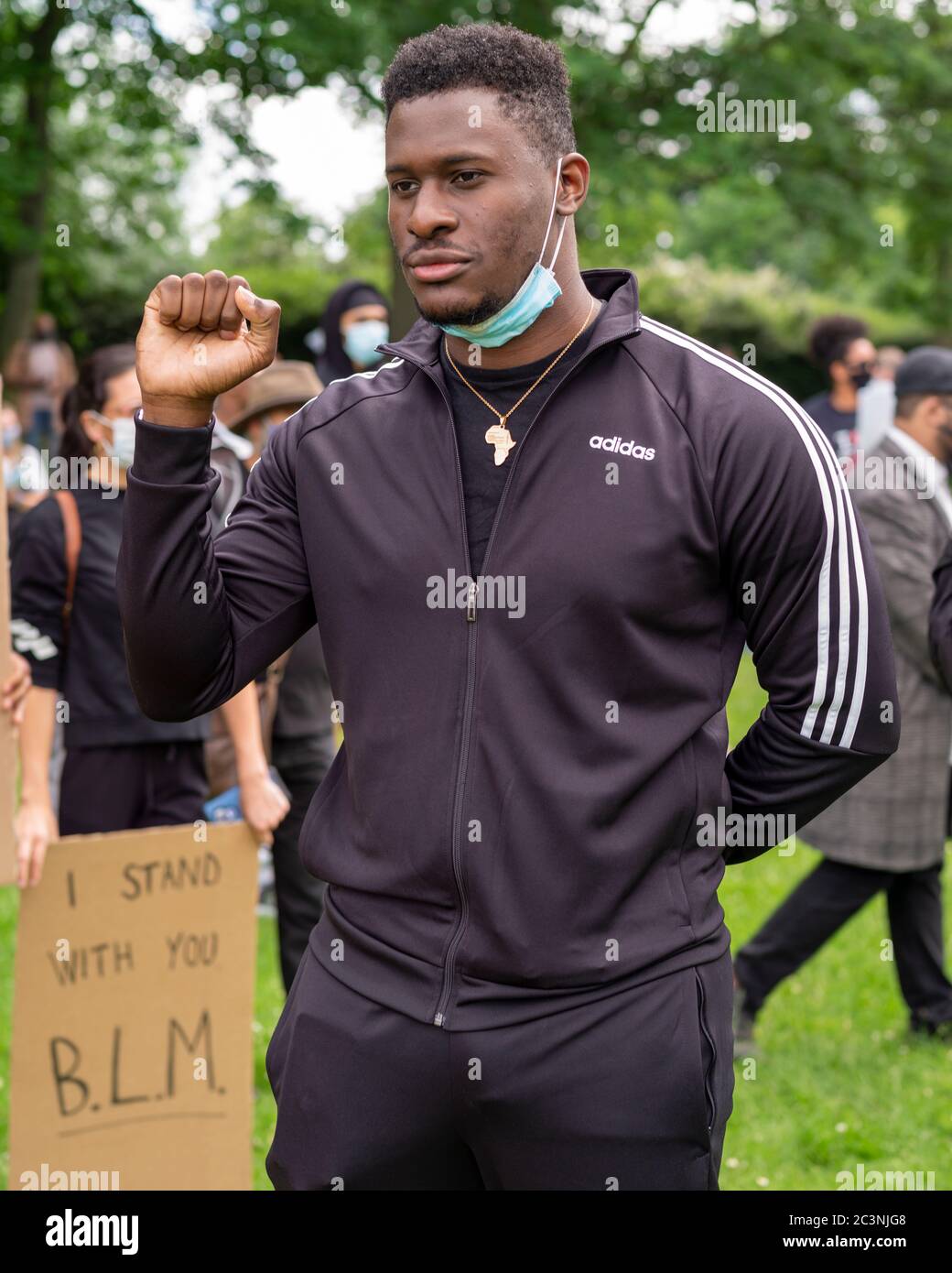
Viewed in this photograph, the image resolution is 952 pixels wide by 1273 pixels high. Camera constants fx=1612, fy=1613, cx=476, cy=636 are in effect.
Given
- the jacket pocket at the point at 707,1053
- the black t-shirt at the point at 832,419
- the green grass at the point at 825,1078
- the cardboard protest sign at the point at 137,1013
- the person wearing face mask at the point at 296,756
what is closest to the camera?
the jacket pocket at the point at 707,1053

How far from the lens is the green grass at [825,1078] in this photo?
193 inches

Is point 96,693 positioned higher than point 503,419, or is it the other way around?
point 503,419

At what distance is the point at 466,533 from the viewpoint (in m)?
2.40

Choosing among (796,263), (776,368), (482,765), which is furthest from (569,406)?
(796,263)

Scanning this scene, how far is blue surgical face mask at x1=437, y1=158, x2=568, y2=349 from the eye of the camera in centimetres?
241

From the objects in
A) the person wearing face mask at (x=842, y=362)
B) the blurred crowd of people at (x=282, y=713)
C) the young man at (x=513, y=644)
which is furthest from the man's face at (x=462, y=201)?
the person wearing face mask at (x=842, y=362)

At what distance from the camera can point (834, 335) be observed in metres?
9.86

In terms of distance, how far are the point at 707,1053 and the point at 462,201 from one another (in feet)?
4.24

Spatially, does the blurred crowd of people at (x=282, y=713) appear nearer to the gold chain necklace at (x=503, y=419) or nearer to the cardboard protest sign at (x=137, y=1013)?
the cardboard protest sign at (x=137, y=1013)

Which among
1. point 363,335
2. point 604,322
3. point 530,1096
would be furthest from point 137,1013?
point 363,335

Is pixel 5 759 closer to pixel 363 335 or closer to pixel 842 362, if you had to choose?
pixel 363 335

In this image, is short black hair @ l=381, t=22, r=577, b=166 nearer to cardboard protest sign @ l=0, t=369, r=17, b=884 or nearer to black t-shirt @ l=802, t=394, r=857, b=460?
cardboard protest sign @ l=0, t=369, r=17, b=884

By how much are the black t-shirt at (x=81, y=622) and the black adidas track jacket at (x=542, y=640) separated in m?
1.99
